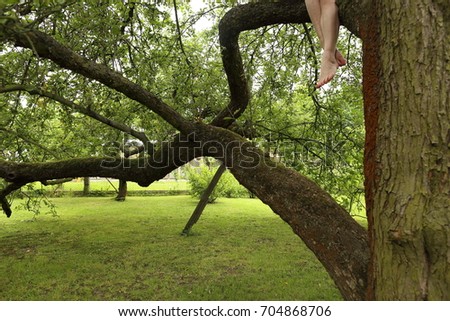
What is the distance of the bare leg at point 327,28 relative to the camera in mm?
2377

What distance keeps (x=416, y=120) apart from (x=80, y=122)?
698 cm

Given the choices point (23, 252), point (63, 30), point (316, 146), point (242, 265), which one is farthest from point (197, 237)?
point (63, 30)

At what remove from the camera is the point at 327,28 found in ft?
7.92

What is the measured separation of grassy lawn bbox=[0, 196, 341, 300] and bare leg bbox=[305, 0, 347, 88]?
148 inches

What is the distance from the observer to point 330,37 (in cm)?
241

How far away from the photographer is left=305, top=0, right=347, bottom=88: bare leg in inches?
93.6

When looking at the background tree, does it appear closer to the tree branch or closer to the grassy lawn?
the tree branch

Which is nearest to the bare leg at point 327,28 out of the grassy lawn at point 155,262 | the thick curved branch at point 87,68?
the thick curved branch at point 87,68

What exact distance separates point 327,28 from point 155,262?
5.78 m

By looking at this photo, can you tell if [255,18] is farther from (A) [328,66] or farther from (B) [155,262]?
(B) [155,262]

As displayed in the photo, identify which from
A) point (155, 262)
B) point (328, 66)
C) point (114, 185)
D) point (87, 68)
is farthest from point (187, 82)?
point (114, 185)

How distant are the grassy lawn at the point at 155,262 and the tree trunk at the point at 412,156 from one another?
12.6 feet
